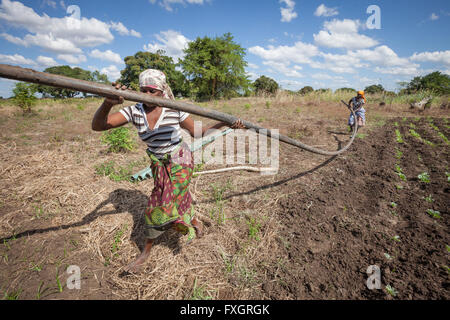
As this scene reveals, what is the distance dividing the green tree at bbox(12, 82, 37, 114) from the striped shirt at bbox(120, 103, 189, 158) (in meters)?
11.5

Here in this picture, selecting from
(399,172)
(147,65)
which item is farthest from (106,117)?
(147,65)

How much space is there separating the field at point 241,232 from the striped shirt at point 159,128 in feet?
4.01

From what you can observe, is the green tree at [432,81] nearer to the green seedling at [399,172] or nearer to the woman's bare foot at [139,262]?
the green seedling at [399,172]

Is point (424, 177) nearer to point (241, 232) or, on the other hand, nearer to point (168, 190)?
point (241, 232)

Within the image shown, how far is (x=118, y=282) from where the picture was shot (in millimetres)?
1877

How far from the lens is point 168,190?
6.07 feet

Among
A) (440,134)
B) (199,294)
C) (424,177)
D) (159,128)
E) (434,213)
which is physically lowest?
(199,294)

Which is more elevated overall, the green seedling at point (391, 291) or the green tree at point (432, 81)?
the green tree at point (432, 81)

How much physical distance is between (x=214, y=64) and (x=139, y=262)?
82.4 feet

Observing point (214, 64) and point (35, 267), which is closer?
point (35, 267)

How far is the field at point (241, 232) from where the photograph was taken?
71.4 inches

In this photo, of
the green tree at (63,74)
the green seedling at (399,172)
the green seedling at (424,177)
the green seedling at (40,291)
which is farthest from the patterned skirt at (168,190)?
the green tree at (63,74)
